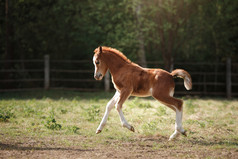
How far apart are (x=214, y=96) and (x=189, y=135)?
9.06 m

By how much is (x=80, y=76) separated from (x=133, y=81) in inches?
391

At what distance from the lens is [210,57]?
17062 millimetres

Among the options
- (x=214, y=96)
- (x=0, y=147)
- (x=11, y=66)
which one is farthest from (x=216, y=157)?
(x=11, y=66)

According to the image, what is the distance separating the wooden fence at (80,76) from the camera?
15.0 metres

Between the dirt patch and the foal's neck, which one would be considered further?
the foal's neck

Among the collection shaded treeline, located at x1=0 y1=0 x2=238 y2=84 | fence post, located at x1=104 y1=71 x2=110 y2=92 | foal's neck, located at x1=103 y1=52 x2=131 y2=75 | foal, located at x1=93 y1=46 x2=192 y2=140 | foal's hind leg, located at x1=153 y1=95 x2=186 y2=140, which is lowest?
fence post, located at x1=104 y1=71 x2=110 y2=92

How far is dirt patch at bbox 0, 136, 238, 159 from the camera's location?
5355 mm

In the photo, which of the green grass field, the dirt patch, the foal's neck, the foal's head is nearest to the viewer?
the dirt patch

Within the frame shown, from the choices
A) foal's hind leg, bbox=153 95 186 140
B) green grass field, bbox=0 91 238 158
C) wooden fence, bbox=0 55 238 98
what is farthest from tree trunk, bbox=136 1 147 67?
foal's hind leg, bbox=153 95 186 140

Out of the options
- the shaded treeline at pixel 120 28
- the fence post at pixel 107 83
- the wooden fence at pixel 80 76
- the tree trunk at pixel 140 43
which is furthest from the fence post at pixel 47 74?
the tree trunk at pixel 140 43

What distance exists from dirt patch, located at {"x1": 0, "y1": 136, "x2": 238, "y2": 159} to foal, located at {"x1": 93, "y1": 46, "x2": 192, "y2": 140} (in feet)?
1.47

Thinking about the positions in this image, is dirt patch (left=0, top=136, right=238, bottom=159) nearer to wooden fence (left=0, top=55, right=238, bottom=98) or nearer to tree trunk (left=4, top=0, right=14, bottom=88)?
wooden fence (left=0, top=55, right=238, bottom=98)

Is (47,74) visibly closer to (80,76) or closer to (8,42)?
(80,76)

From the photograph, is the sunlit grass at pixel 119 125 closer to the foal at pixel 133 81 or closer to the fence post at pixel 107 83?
the foal at pixel 133 81
